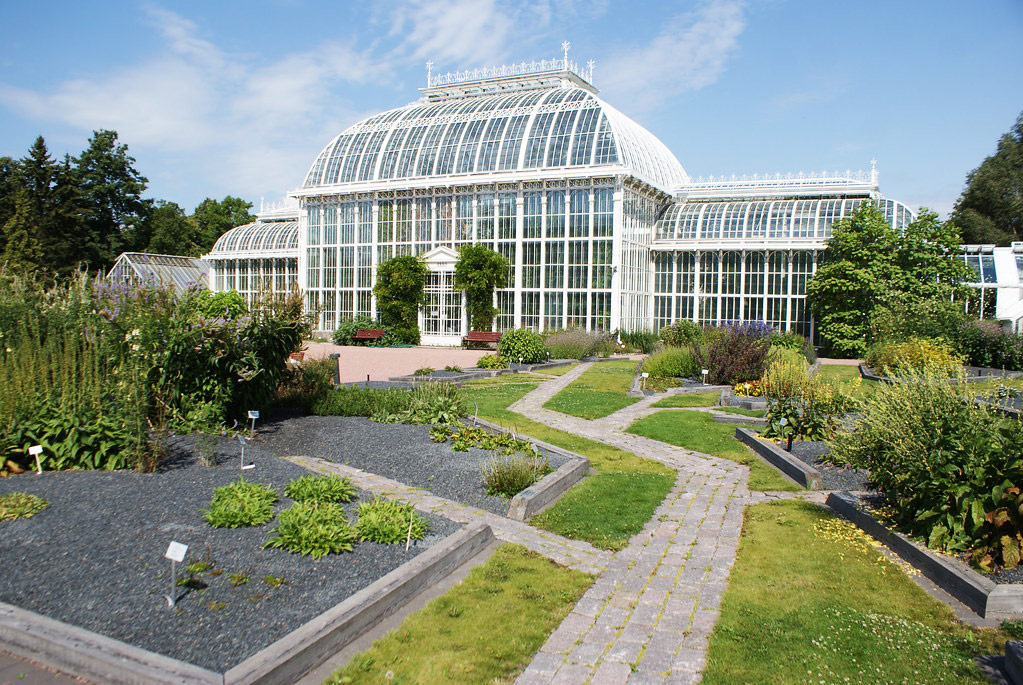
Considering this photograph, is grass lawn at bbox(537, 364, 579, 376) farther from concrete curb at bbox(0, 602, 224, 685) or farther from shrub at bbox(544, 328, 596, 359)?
concrete curb at bbox(0, 602, 224, 685)

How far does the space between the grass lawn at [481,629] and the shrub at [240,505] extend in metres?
1.99

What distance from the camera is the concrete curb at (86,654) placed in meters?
4.25

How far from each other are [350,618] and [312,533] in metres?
1.33

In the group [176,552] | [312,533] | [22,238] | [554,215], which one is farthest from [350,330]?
[176,552]

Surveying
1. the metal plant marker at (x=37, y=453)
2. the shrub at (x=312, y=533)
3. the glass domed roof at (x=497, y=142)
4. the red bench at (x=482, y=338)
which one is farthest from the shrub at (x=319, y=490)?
the glass domed roof at (x=497, y=142)

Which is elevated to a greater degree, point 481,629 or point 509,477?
point 509,477

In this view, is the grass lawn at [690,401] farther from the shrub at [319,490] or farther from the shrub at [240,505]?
the shrub at [240,505]

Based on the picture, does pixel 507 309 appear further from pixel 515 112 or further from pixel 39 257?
pixel 39 257

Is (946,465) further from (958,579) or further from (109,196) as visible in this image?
(109,196)

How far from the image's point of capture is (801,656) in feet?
16.3

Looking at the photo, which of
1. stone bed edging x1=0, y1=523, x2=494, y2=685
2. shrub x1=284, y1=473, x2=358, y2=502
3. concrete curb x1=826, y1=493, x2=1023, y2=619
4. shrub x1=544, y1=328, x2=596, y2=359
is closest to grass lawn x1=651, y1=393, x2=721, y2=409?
concrete curb x1=826, y1=493, x2=1023, y2=619

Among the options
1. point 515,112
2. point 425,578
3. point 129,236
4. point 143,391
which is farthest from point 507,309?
point 129,236

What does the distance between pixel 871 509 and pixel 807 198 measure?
31043 mm

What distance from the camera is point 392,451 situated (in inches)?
403
